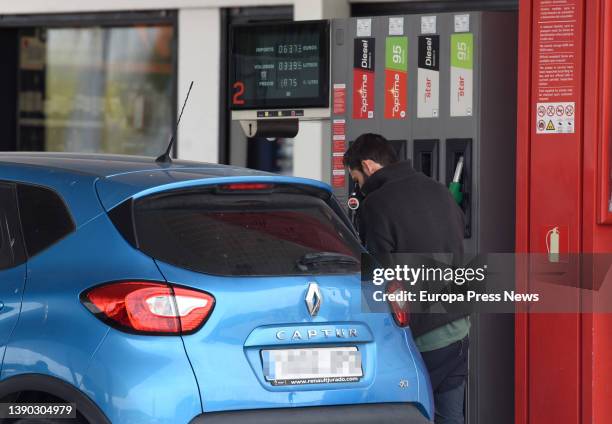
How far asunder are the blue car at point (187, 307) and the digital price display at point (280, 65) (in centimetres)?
292

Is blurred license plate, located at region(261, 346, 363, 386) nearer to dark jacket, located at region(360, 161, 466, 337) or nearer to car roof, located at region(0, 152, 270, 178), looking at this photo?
car roof, located at region(0, 152, 270, 178)

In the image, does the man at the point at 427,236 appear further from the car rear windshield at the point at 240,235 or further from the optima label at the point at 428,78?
the optima label at the point at 428,78

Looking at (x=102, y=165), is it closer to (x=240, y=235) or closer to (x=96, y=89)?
(x=240, y=235)

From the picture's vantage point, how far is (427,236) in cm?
617

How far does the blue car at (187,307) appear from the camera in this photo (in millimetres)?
4430

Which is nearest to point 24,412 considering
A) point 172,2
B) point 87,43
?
point 172,2

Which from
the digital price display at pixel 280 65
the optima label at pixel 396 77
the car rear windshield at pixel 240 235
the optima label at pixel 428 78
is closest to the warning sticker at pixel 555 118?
the optima label at pixel 428 78

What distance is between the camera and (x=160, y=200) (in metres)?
4.71

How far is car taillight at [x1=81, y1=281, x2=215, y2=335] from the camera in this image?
443cm

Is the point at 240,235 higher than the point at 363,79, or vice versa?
the point at 363,79

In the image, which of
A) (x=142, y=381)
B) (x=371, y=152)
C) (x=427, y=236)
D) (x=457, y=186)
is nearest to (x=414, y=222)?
(x=427, y=236)

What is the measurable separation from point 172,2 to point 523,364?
18.4 feet

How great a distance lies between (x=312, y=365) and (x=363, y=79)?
3420mm

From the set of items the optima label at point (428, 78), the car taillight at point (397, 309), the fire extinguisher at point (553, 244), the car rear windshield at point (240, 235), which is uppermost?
the optima label at point (428, 78)
